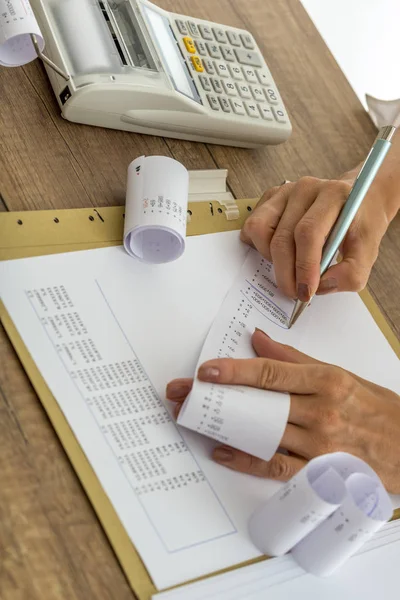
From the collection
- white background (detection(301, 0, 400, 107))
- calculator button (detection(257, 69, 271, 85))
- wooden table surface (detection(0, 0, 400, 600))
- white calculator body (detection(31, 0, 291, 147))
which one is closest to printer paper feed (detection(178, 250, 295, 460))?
wooden table surface (detection(0, 0, 400, 600))

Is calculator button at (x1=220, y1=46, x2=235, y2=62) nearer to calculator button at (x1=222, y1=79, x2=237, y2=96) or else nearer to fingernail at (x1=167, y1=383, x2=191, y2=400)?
calculator button at (x1=222, y1=79, x2=237, y2=96)

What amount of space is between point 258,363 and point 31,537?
0.24 metres

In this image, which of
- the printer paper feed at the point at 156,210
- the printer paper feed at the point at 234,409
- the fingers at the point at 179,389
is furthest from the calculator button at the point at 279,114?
the fingers at the point at 179,389

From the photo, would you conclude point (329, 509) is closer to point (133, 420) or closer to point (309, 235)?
point (133, 420)

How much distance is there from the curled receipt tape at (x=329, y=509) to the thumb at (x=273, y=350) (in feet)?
0.53

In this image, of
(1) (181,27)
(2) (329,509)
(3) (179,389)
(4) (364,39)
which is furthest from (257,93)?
(4) (364,39)

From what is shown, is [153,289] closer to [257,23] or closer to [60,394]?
[60,394]

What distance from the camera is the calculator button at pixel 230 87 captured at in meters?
0.89

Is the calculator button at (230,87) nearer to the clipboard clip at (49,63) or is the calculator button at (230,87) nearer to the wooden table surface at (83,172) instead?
the wooden table surface at (83,172)

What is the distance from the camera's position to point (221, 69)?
91 cm

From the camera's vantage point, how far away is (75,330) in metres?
0.65

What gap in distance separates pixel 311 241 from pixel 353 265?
77mm

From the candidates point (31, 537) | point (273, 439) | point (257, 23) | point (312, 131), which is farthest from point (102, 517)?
point (257, 23)

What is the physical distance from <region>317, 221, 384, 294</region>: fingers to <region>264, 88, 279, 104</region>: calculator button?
188 millimetres
